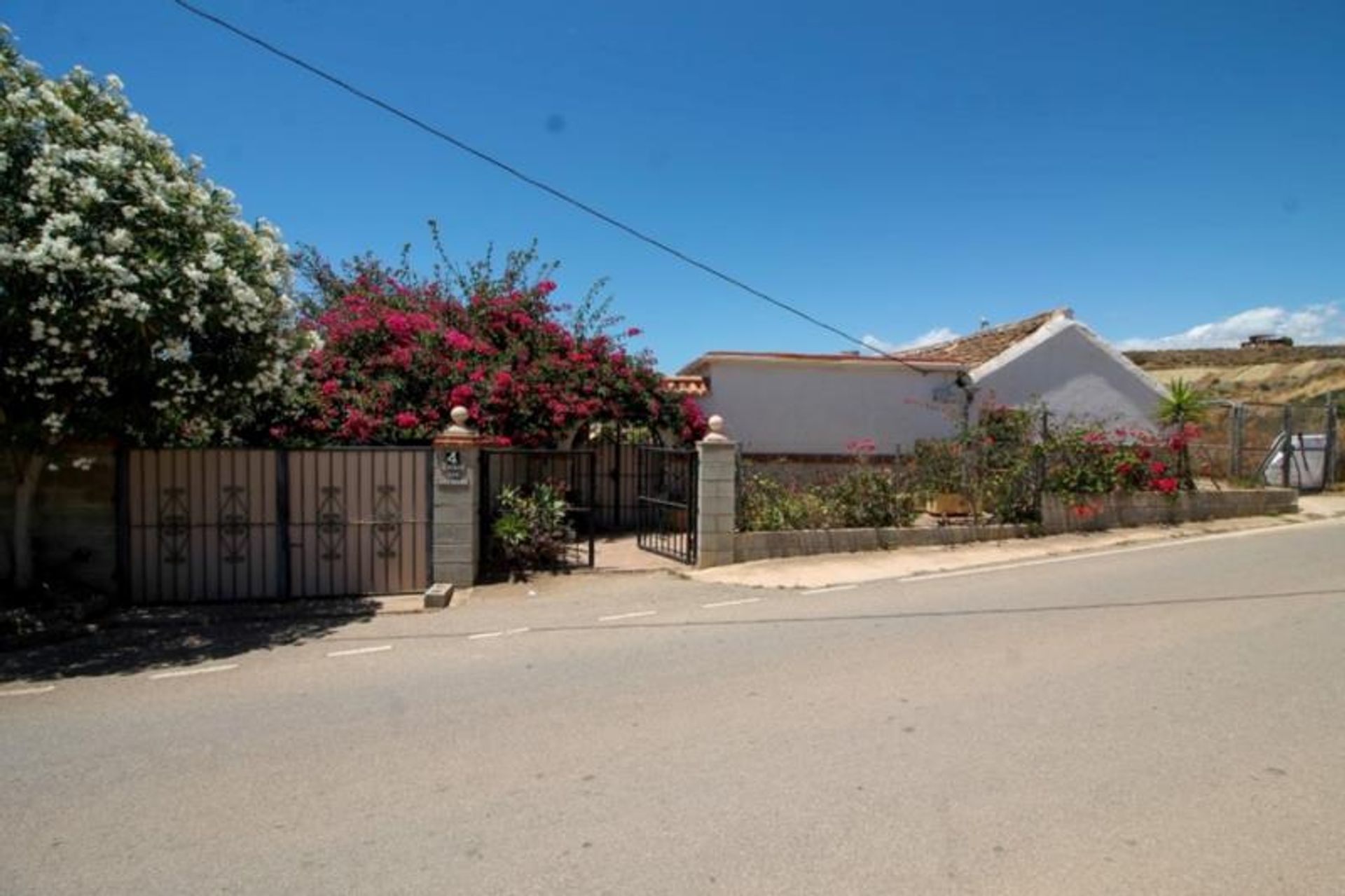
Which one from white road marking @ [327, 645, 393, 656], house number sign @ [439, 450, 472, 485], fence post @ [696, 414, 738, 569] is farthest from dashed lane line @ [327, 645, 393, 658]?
fence post @ [696, 414, 738, 569]

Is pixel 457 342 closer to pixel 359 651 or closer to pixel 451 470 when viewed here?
pixel 451 470

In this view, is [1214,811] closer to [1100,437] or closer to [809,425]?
[1100,437]

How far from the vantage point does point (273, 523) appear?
9.33 m

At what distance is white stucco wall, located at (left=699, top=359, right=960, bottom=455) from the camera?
651 inches

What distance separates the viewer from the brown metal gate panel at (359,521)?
9383 millimetres

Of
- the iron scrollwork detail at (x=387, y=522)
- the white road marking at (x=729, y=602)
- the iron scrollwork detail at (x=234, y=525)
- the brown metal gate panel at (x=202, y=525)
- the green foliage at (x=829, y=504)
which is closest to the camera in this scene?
the white road marking at (x=729, y=602)

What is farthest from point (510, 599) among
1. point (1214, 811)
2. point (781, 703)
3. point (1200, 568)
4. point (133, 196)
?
point (1200, 568)

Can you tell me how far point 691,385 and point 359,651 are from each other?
1100 centimetres

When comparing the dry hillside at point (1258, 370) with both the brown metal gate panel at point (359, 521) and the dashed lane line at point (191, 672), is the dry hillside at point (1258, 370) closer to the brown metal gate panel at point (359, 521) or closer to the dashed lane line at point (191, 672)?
the brown metal gate panel at point (359, 521)

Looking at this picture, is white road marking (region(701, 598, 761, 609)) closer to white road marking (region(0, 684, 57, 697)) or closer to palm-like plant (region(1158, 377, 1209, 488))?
white road marking (region(0, 684, 57, 697))

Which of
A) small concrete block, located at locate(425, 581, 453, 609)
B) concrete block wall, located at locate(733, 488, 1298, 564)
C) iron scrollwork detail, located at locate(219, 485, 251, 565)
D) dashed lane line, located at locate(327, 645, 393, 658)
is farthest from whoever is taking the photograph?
concrete block wall, located at locate(733, 488, 1298, 564)

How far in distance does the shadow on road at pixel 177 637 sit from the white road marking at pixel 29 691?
0.91ft

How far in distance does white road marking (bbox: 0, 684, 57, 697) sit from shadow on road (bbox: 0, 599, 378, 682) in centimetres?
28

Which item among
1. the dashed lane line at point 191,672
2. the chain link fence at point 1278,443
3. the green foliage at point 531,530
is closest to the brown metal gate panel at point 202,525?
the green foliage at point 531,530
